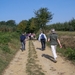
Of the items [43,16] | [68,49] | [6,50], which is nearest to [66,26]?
[43,16]

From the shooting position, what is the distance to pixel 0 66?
11312 mm

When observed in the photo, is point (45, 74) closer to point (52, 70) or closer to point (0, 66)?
point (52, 70)

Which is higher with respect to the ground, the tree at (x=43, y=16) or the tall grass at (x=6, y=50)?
the tree at (x=43, y=16)

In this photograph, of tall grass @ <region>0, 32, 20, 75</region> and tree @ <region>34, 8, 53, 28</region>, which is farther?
tree @ <region>34, 8, 53, 28</region>

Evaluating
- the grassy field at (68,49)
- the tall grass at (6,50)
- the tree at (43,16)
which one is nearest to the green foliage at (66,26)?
the tree at (43,16)

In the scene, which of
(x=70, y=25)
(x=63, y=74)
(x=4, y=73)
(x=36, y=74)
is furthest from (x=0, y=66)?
(x=70, y=25)

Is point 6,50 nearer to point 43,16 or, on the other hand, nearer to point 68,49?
point 68,49

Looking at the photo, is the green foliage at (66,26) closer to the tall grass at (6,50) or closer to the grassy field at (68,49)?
the grassy field at (68,49)

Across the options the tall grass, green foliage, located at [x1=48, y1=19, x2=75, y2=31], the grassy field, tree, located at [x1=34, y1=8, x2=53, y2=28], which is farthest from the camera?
green foliage, located at [x1=48, y1=19, x2=75, y2=31]

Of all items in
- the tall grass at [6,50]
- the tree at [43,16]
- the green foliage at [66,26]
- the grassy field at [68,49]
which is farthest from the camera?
the green foliage at [66,26]

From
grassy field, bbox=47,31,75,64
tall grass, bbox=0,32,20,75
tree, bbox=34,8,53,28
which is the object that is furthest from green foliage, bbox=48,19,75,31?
tall grass, bbox=0,32,20,75

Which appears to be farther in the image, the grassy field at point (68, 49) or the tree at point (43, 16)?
the tree at point (43, 16)

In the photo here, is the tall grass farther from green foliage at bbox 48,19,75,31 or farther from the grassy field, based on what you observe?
green foliage at bbox 48,19,75,31

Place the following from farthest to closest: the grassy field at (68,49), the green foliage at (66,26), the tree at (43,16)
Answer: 1. the green foliage at (66,26)
2. the tree at (43,16)
3. the grassy field at (68,49)
